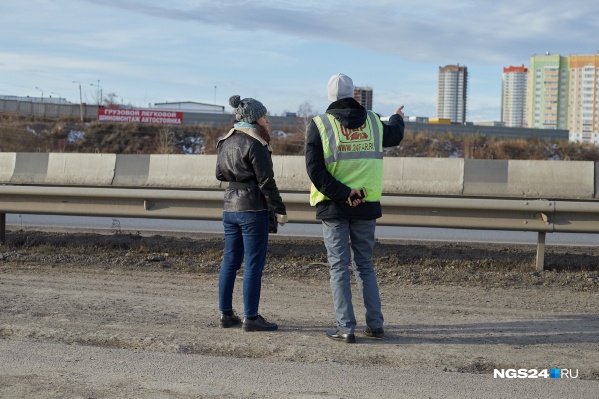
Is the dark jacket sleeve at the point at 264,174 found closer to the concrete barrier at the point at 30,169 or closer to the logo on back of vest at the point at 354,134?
the logo on back of vest at the point at 354,134

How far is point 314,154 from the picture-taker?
18.5 feet

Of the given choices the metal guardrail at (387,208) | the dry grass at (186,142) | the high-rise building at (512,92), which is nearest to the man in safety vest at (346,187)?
the metal guardrail at (387,208)

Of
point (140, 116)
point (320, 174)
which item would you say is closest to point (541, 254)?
point (320, 174)

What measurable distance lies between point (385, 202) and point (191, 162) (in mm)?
8375

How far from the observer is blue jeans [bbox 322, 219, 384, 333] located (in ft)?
18.7

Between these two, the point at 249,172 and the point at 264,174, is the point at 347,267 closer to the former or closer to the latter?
the point at 264,174

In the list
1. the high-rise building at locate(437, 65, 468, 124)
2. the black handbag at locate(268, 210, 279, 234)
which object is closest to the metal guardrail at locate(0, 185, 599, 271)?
the black handbag at locate(268, 210, 279, 234)

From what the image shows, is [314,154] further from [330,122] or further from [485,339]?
[485,339]

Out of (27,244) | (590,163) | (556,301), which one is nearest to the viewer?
(556,301)

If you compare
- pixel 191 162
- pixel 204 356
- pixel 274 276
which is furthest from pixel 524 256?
pixel 191 162

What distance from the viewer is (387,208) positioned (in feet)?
29.6

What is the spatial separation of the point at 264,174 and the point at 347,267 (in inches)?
38.3

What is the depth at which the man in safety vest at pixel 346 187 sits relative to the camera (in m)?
5.64

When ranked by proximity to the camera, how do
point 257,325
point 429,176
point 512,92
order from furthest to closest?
point 512,92 → point 429,176 → point 257,325
